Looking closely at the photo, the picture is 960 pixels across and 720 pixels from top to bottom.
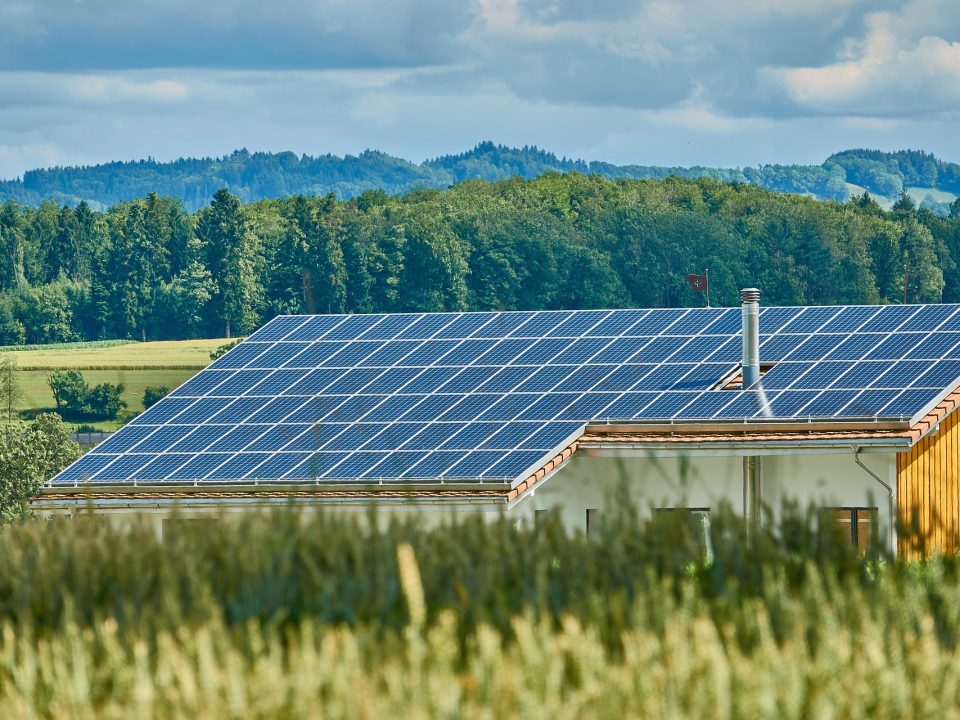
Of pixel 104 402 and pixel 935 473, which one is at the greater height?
pixel 104 402

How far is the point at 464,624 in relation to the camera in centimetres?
1188

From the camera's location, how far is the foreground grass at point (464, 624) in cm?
1021

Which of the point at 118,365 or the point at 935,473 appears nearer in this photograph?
the point at 935,473

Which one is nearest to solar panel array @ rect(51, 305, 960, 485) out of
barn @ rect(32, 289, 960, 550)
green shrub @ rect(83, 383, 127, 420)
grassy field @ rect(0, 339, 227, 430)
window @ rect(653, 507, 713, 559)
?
barn @ rect(32, 289, 960, 550)

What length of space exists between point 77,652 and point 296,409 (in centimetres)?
2570

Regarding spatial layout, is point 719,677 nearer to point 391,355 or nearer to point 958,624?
point 958,624

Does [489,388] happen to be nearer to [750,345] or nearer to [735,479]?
[750,345]

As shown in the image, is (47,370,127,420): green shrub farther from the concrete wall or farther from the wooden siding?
the wooden siding

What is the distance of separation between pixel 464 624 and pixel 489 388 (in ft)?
79.5

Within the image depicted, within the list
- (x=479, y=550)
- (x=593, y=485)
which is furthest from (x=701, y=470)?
(x=479, y=550)

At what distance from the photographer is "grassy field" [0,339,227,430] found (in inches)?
6535

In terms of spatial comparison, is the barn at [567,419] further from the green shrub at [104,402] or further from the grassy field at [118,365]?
the green shrub at [104,402]

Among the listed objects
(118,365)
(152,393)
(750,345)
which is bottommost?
(750,345)

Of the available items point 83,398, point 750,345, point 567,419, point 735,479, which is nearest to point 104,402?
point 83,398
